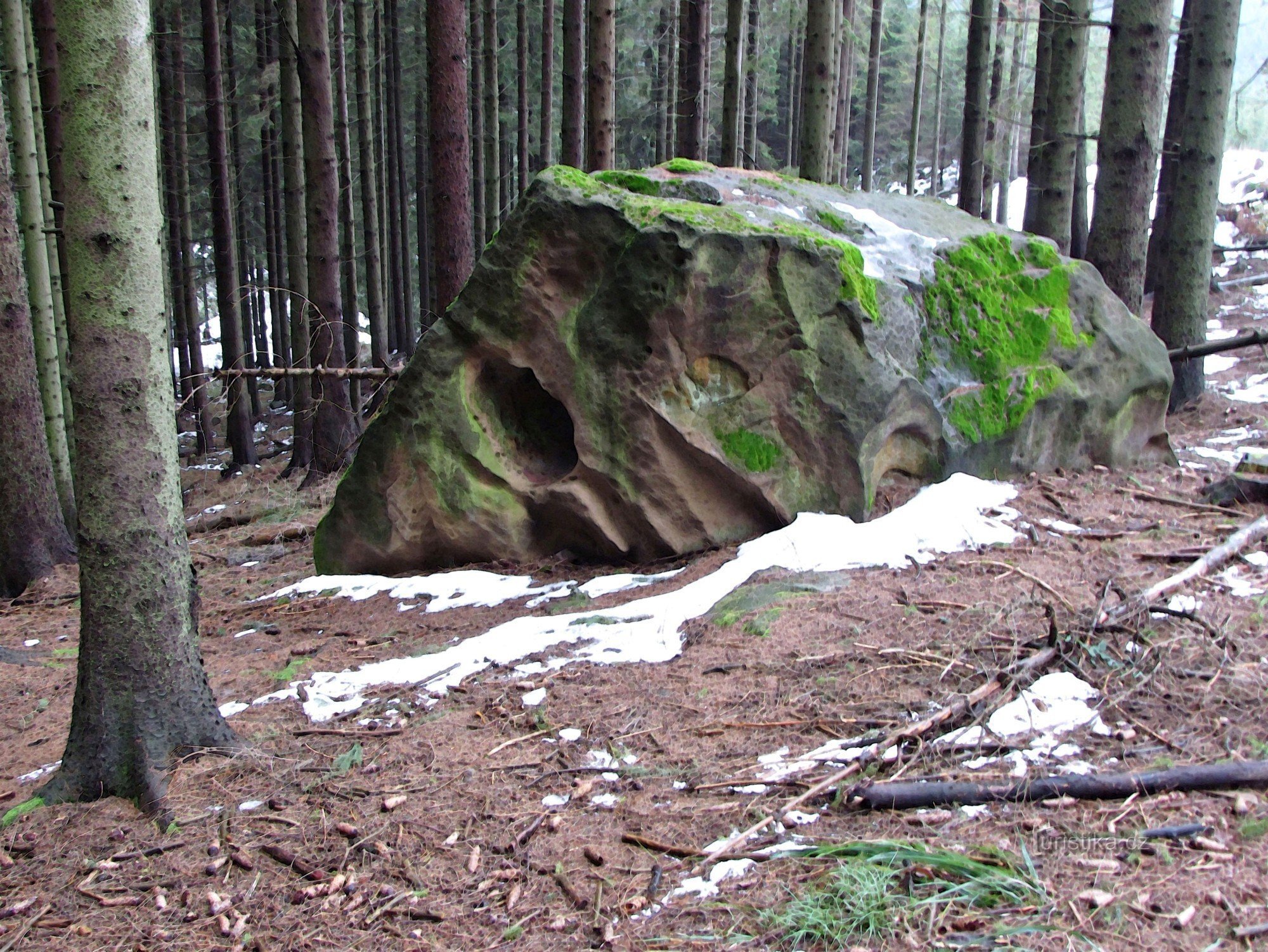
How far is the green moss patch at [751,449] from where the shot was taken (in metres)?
5.83

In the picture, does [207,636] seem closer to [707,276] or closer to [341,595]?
[341,595]

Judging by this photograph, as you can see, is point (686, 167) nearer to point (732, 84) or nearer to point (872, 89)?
point (732, 84)

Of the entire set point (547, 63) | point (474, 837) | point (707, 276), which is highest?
point (547, 63)

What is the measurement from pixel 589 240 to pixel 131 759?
12.7 feet

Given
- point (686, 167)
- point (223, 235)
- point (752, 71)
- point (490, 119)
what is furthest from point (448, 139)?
point (752, 71)

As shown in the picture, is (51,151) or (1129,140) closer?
(1129,140)

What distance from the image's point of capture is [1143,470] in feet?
22.9

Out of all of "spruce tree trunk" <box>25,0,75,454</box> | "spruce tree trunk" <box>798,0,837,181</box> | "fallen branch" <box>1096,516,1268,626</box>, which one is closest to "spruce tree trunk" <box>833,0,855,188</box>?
"spruce tree trunk" <box>798,0,837,181</box>

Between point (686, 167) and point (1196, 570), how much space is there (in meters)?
4.43

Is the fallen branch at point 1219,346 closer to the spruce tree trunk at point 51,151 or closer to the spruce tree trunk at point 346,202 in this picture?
the spruce tree trunk at point 346,202

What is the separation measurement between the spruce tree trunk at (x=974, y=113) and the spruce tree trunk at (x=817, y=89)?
471 centimetres

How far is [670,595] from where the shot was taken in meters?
5.18

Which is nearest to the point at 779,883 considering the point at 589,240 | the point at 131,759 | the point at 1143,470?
the point at 131,759

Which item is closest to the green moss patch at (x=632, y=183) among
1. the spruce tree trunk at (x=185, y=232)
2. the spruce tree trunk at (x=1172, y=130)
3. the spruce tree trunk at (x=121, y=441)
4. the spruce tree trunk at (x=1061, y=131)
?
the spruce tree trunk at (x=121, y=441)
